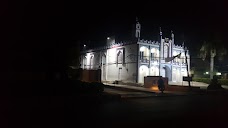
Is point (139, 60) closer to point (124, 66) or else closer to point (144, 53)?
point (144, 53)

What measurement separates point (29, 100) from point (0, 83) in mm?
3659

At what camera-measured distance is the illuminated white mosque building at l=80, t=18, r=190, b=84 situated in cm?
4044

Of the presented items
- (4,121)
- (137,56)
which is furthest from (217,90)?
(4,121)

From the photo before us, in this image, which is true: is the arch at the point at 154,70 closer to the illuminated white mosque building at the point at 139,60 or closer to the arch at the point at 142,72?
the illuminated white mosque building at the point at 139,60

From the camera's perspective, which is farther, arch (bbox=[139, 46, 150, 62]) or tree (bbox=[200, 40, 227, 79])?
tree (bbox=[200, 40, 227, 79])

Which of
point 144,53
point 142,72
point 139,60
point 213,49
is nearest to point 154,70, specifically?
point 142,72

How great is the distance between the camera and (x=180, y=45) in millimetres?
48250

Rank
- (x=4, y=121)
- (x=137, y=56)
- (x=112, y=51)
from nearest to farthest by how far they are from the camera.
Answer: (x=4, y=121), (x=137, y=56), (x=112, y=51)

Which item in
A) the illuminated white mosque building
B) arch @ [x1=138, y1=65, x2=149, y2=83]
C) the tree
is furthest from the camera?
the tree

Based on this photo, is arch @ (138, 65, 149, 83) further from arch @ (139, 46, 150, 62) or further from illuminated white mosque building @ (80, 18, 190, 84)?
arch @ (139, 46, 150, 62)

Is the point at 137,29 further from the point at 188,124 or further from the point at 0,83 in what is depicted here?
the point at 188,124

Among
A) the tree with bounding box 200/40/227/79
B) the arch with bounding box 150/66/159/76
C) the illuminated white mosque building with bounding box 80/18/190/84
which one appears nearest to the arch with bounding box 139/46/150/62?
the illuminated white mosque building with bounding box 80/18/190/84

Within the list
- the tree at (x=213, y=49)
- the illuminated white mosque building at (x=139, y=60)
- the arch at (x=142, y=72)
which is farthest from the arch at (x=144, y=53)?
the tree at (x=213, y=49)

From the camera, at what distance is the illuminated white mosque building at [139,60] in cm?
4044
